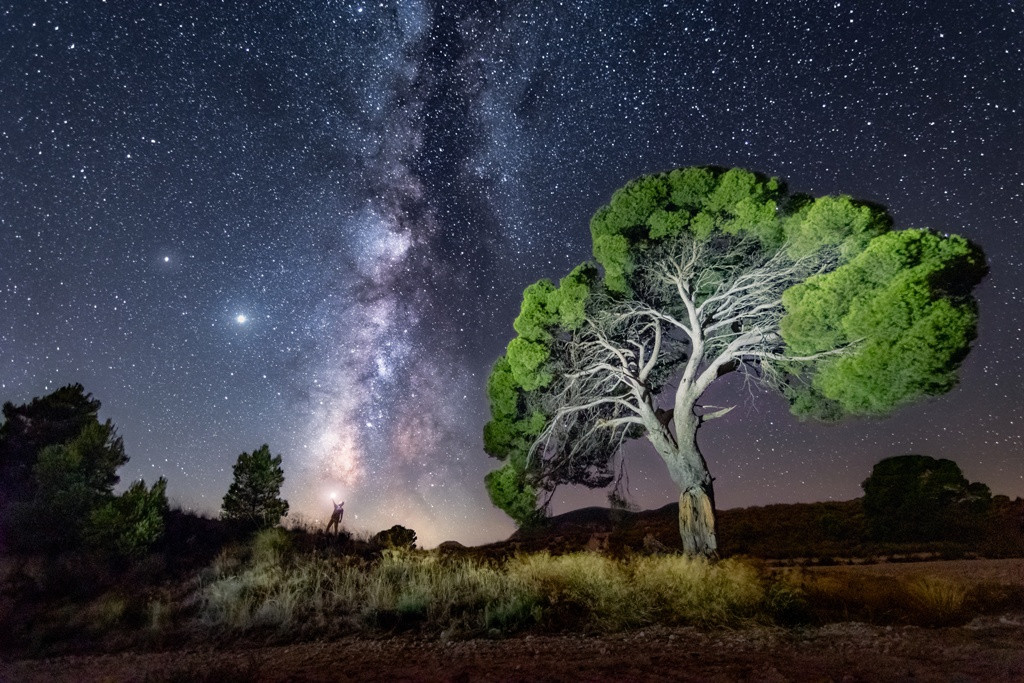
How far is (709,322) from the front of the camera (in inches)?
550

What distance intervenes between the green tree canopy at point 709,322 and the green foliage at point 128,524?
9.77 meters

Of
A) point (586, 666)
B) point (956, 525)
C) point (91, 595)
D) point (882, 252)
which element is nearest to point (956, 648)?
point (586, 666)

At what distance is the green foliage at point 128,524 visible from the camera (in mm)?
14242

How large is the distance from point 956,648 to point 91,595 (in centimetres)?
1454

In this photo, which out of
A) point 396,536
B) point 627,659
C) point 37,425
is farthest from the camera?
point 37,425

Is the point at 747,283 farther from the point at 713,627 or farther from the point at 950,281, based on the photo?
the point at 713,627

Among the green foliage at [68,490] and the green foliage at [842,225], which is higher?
the green foliage at [842,225]

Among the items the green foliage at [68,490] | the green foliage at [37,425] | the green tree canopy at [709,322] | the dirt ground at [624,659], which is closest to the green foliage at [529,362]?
the green tree canopy at [709,322]

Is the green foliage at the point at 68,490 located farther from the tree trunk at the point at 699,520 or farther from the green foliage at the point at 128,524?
the tree trunk at the point at 699,520

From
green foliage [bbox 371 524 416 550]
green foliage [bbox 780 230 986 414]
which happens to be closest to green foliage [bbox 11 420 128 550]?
green foliage [bbox 371 524 416 550]

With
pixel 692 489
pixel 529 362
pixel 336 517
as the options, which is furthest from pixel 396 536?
pixel 692 489

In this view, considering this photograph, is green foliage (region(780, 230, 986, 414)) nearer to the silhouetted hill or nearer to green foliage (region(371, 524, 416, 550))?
the silhouetted hill

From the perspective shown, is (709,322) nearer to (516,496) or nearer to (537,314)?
(537,314)

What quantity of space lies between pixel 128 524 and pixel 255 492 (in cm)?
538
